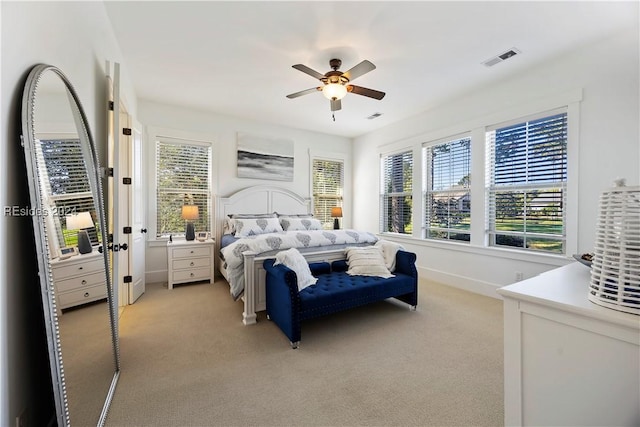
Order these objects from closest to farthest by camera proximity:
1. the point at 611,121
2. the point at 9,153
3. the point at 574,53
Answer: the point at 9,153 → the point at 611,121 → the point at 574,53

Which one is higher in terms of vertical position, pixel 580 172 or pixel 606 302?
pixel 580 172

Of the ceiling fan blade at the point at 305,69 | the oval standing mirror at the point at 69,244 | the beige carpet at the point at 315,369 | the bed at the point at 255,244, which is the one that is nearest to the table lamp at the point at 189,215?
the bed at the point at 255,244

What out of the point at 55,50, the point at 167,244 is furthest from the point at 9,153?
the point at 167,244

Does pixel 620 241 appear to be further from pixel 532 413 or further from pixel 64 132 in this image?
pixel 64 132

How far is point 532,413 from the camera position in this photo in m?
1.02

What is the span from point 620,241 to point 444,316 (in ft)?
7.83

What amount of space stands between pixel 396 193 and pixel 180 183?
393 centimetres

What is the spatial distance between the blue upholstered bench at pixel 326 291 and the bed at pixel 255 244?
0.12 metres

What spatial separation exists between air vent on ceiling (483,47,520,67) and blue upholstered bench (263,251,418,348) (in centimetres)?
237

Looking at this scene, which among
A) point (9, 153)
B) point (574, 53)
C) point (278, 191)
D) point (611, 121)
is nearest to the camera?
point (9, 153)

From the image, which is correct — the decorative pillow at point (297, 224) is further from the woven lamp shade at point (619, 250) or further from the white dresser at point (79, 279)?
the woven lamp shade at point (619, 250)

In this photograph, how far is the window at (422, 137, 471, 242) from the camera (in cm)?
401

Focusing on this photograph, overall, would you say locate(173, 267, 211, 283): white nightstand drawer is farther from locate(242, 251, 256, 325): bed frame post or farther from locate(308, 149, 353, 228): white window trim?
locate(308, 149, 353, 228): white window trim

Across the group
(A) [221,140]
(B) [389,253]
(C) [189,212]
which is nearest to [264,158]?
(A) [221,140]
